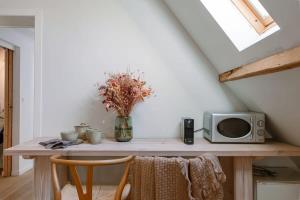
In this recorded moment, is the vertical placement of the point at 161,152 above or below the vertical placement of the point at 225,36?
below

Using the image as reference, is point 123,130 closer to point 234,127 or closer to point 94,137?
point 94,137

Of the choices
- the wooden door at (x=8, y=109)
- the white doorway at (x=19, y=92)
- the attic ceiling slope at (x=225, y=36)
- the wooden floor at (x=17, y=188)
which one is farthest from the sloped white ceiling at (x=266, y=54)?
the wooden door at (x=8, y=109)

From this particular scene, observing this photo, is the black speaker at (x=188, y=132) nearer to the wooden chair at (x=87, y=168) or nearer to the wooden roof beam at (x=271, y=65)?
the wooden roof beam at (x=271, y=65)

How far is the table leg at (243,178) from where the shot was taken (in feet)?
6.05

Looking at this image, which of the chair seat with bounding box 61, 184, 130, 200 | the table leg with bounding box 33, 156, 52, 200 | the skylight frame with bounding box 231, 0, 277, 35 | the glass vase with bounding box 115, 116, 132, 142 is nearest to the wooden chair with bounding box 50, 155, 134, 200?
the chair seat with bounding box 61, 184, 130, 200

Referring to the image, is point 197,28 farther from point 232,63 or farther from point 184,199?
point 184,199

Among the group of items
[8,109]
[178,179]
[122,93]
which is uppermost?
[122,93]

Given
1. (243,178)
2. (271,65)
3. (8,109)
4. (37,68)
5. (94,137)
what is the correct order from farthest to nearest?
1. (8,109)
2. (37,68)
3. (94,137)
4. (243,178)
5. (271,65)

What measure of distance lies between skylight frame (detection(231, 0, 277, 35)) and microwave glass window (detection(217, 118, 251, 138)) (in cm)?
70

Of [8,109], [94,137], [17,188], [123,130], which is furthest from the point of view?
[8,109]

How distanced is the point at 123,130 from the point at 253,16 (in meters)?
1.24

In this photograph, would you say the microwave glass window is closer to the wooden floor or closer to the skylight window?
the skylight window

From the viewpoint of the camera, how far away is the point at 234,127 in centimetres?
204

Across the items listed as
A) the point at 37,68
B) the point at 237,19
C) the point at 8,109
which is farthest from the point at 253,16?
the point at 8,109
